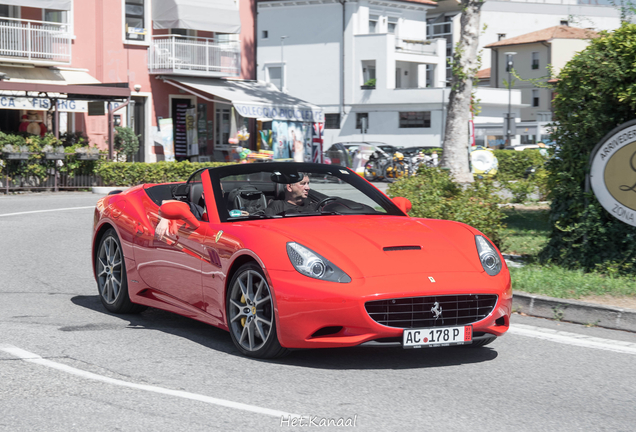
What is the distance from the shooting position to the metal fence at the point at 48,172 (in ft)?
80.7

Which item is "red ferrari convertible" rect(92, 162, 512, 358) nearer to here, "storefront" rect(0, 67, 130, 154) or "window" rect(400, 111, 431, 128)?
"storefront" rect(0, 67, 130, 154)

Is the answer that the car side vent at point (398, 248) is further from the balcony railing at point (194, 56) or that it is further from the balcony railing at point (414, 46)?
the balcony railing at point (414, 46)

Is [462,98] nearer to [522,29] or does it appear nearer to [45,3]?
[45,3]

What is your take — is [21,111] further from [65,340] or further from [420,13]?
[420,13]

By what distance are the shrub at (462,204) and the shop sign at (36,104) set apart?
63.0 feet

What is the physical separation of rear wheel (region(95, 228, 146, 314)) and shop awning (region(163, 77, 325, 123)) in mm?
27496

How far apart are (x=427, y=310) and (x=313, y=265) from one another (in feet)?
2.50

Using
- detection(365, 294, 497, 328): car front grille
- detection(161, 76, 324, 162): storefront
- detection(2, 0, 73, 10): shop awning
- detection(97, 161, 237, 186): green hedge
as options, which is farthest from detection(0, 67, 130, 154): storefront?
detection(365, 294, 497, 328): car front grille

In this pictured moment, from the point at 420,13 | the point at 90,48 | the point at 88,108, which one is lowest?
the point at 88,108

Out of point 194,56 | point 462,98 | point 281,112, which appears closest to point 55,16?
point 194,56

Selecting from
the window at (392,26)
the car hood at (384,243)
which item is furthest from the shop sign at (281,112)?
the car hood at (384,243)

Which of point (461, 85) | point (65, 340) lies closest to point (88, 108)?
point (461, 85)

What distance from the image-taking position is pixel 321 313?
5.38 metres

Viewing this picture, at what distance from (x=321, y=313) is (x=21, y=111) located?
28.9 m
